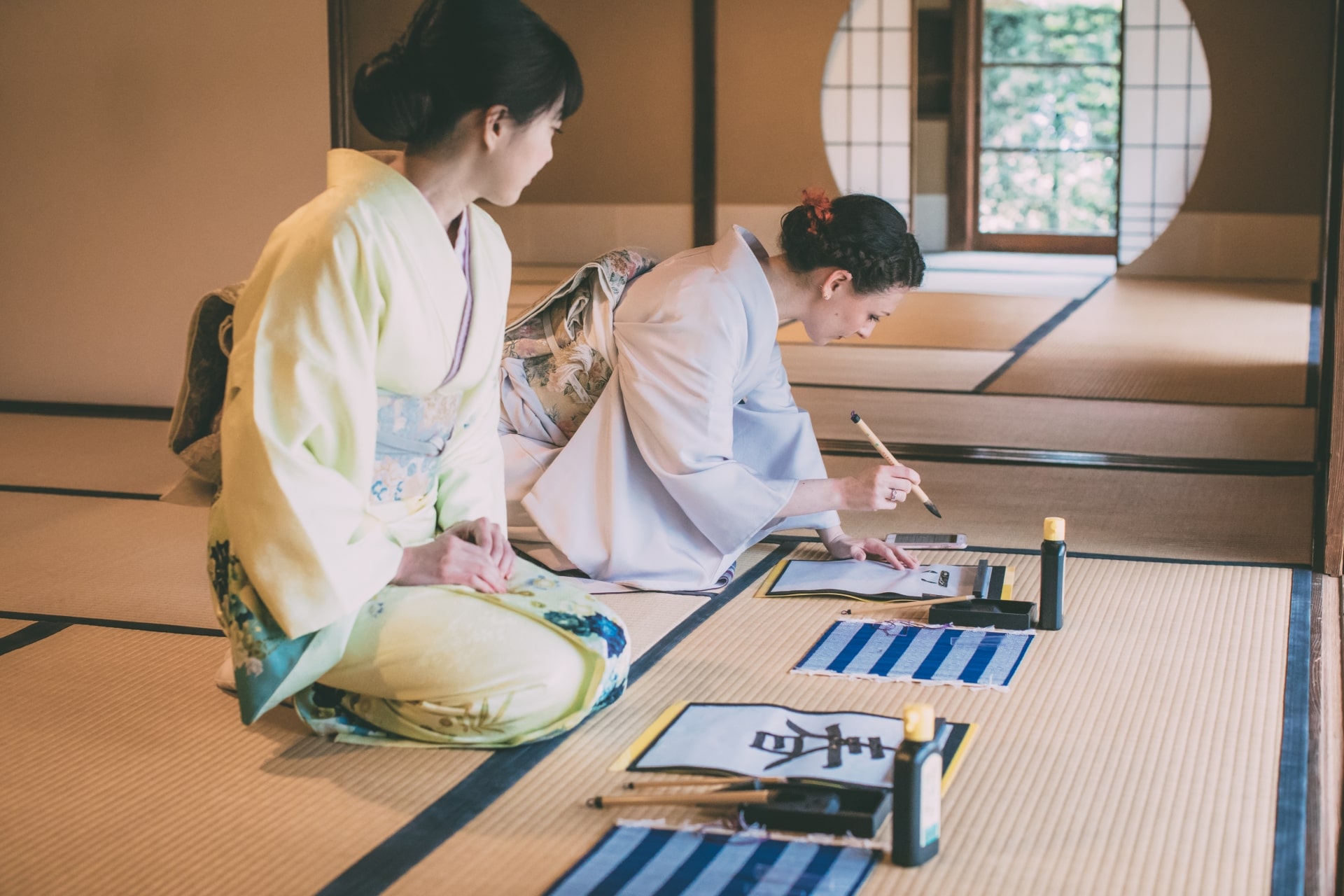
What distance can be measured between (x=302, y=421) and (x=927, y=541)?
1.66 m

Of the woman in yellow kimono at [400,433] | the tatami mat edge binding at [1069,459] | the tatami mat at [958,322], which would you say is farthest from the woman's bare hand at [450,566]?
the tatami mat at [958,322]

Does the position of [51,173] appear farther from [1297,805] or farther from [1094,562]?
[1297,805]

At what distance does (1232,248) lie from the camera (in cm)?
895

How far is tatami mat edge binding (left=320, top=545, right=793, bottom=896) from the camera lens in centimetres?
168

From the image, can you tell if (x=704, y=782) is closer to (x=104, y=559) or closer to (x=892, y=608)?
(x=892, y=608)

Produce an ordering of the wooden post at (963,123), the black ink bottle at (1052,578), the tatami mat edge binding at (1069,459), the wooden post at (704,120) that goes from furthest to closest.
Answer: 1. the wooden post at (963,123)
2. the wooden post at (704,120)
3. the tatami mat edge binding at (1069,459)
4. the black ink bottle at (1052,578)

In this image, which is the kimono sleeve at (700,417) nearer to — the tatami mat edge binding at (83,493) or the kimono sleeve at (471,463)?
the kimono sleeve at (471,463)

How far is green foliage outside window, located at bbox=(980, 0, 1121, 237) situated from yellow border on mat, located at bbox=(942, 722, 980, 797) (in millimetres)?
9152

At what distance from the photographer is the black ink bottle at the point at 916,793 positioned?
1.62 m

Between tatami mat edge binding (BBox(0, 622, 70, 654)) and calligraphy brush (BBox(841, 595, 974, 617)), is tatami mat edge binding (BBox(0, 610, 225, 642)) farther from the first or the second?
calligraphy brush (BBox(841, 595, 974, 617))

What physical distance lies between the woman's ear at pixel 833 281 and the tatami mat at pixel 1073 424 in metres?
1.63

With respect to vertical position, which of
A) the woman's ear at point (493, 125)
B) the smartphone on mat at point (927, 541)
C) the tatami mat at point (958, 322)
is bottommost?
the smartphone on mat at point (927, 541)

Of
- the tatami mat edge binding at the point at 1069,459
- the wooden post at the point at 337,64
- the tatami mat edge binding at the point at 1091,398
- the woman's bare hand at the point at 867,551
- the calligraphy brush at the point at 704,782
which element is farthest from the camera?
the tatami mat edge binding at the point at 1091,398

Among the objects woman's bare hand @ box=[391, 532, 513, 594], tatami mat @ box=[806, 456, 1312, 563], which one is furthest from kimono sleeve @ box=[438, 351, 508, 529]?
tatami mat @ box=[806, 456, 1312, 563]
